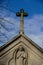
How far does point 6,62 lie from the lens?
413 inches

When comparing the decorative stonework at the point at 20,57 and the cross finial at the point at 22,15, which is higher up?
the cross finial at the point at 22,15

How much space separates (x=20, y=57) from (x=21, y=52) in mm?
292

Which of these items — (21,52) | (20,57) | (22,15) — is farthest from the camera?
(22,15)

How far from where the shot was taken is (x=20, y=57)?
10688mm

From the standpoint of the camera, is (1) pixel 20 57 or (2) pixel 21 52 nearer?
(1) pixel 20 57

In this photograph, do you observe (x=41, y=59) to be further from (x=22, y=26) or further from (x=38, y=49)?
(x=22, y=26)

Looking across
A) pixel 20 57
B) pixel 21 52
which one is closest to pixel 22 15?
pixel 21 52

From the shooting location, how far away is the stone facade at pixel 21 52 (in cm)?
1049

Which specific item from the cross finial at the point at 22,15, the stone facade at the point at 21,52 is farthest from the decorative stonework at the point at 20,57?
the cross finial at the point at 22,15

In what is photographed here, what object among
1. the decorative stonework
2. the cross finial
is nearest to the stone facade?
the decorative stonework

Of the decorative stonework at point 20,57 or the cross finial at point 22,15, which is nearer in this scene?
the decorative stonework at point 20,57

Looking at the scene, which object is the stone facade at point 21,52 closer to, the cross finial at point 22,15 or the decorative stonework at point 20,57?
the decorative stonework at point 20,57

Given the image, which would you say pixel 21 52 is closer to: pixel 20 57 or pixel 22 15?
pixel 20 57

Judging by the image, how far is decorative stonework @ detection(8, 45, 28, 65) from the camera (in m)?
10.5
